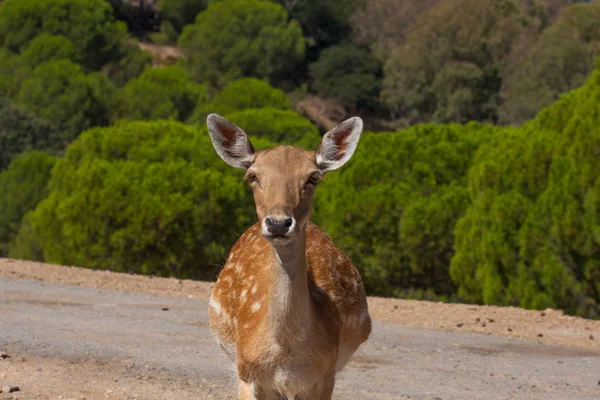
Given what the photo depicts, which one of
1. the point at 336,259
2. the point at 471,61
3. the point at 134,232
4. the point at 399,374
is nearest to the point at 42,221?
the point at 134,232

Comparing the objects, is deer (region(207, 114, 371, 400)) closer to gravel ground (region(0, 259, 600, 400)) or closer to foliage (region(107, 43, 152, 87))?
gravel ground (region(0, 259, 600, 400))

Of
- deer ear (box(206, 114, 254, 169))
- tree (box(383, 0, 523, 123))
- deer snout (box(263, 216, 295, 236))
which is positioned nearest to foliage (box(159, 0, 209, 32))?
tree (box(383, 0, 523, 123))

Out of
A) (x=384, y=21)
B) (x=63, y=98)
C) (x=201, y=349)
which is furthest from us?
(x=384, y=21)

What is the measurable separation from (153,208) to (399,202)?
18.4 ft

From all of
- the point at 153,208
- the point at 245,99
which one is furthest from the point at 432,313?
the point at 245,99

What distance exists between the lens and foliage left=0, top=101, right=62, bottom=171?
49.3 m

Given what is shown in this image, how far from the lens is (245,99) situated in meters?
52.7

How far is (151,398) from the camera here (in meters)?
8.96

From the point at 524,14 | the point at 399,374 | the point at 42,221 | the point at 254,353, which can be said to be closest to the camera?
the point at 254,353

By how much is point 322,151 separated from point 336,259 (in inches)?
51.5

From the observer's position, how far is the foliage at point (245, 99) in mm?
52562

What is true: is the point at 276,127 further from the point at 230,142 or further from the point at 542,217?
the point at 230,142

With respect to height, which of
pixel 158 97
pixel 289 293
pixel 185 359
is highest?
pixel 289 293

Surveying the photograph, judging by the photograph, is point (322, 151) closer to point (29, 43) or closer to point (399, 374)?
point (399, 374)
